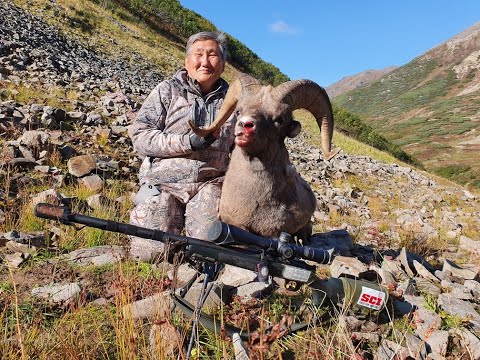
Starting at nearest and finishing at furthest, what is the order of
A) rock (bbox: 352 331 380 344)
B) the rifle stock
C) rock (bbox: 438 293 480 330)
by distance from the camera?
1. the rifle stock
2. rock (bbox: 352 331 380 344)
3. rock (bbox: 438 293 480 330)

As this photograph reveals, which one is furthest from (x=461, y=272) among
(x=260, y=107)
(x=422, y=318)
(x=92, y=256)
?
(x=92, y=256)

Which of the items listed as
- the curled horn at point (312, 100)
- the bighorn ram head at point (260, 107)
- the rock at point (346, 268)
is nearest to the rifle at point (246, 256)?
the rock at point (346, 268)

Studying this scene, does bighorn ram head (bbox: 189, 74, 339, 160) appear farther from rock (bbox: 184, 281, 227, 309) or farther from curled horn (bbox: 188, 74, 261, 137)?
rock (bbox: 184, 281, 227, 309)

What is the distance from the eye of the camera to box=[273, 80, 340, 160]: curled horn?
471 cm

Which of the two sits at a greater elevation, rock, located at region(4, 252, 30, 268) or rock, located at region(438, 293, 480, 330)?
rock, located at region(438, 293, 480, 330)

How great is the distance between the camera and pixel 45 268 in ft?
12.7

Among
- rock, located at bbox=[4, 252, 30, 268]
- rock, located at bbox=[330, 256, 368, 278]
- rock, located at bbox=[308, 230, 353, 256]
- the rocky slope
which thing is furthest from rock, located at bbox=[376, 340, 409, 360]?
rock, located at bbox=[4, 252, 30, 268]

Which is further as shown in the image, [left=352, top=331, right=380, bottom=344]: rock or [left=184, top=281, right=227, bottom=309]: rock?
[left=184, top=281, right=227, bottom=309]: rock

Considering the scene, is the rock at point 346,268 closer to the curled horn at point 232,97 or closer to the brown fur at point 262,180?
the brown fur at point 262,180

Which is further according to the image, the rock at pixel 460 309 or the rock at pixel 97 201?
the rock at pixel 97 201

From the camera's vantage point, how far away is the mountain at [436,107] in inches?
2940

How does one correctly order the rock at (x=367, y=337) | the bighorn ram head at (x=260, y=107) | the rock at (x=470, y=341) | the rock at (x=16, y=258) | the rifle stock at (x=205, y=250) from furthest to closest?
the bighorn ram head at (x=260, y=107), the rock at (x=16, y=258), the rock at (x=367, y=337), the rock at (x=470, y=341), the rifle stock at (x=205, y=250)

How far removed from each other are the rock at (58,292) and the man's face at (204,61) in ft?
8.74

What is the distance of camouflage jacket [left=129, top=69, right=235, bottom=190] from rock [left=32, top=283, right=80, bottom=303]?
69.7 inches
